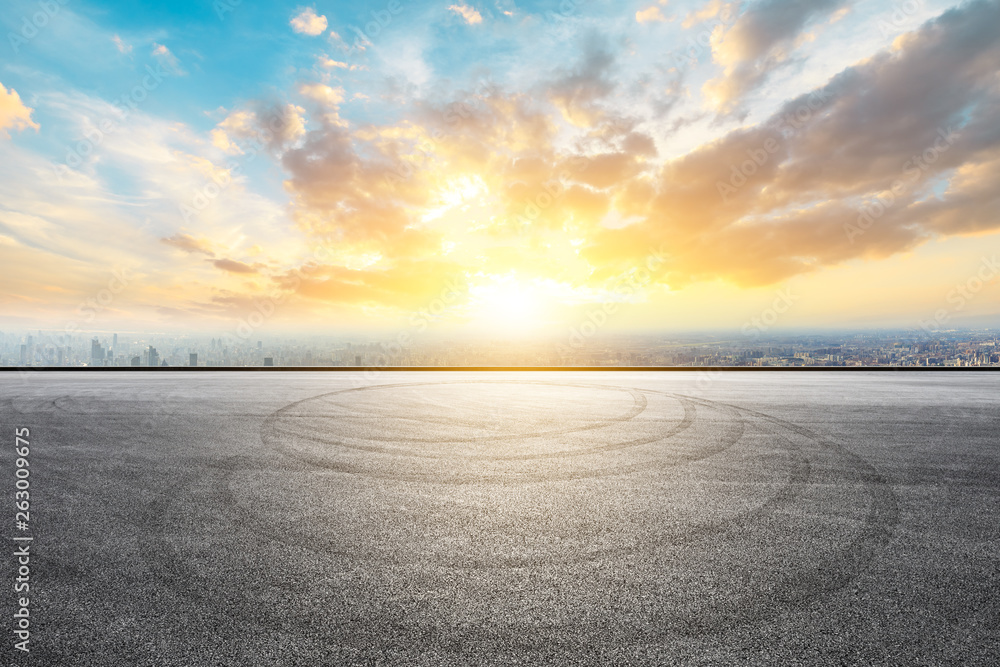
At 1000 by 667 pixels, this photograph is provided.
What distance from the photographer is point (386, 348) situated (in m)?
22.5

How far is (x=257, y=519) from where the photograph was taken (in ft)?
14.0

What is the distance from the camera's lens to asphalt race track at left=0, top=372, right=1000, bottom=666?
8.34ft

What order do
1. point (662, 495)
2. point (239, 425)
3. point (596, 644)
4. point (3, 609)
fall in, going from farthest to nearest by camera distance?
1. point (239, 425)
2. point (662, 495)
3. point (3, 609)
4. point (596, 644)

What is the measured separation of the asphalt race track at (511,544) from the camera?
8.34 feet

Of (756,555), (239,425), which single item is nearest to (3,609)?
(756,555)

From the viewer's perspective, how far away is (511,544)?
373 centimetres

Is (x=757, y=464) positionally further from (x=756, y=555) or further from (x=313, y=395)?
(x=313, y=395)

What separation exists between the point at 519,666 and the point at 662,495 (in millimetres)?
3049

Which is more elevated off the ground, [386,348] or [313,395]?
[386,348]

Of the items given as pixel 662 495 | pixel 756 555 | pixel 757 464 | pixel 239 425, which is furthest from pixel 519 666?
pixel 239 425

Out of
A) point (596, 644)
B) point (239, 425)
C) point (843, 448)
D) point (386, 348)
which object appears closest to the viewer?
point (596, 644)

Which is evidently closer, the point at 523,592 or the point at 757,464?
the point at 523,592

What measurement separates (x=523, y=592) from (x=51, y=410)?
508 inches

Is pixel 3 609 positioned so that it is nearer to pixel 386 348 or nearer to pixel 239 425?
pixel 239 425
